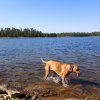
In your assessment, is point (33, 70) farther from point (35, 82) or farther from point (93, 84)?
point (93, 84)

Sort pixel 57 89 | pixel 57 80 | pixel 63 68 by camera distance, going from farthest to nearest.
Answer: pixel 57 80 → pixel 63 68 → pixel 57 89

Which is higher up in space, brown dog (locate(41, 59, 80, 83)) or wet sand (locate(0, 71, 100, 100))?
brown dog (locate(41, 59, 80, 83))

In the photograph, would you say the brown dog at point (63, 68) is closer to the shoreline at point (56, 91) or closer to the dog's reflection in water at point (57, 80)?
the dog's reflection in water at point (57, 80)

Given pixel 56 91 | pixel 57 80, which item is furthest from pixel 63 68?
pixel 56 91

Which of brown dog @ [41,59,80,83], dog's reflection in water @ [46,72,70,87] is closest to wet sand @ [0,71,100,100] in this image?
dog's reflection in water @ [46,72,70,87]

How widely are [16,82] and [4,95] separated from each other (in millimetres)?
4118

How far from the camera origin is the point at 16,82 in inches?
552

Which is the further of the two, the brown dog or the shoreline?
the brown dog

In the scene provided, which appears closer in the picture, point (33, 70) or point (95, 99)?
point (95, 99)

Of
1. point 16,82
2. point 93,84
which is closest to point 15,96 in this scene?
point 16,82

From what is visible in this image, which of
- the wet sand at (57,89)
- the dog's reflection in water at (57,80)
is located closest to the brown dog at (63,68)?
the dog's reflection in water at (57,80)

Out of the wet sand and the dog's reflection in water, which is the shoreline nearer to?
the wet sand

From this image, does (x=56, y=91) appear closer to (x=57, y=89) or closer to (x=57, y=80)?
(x=57, y=89)

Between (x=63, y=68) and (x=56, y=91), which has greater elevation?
(x=63, y=68)
